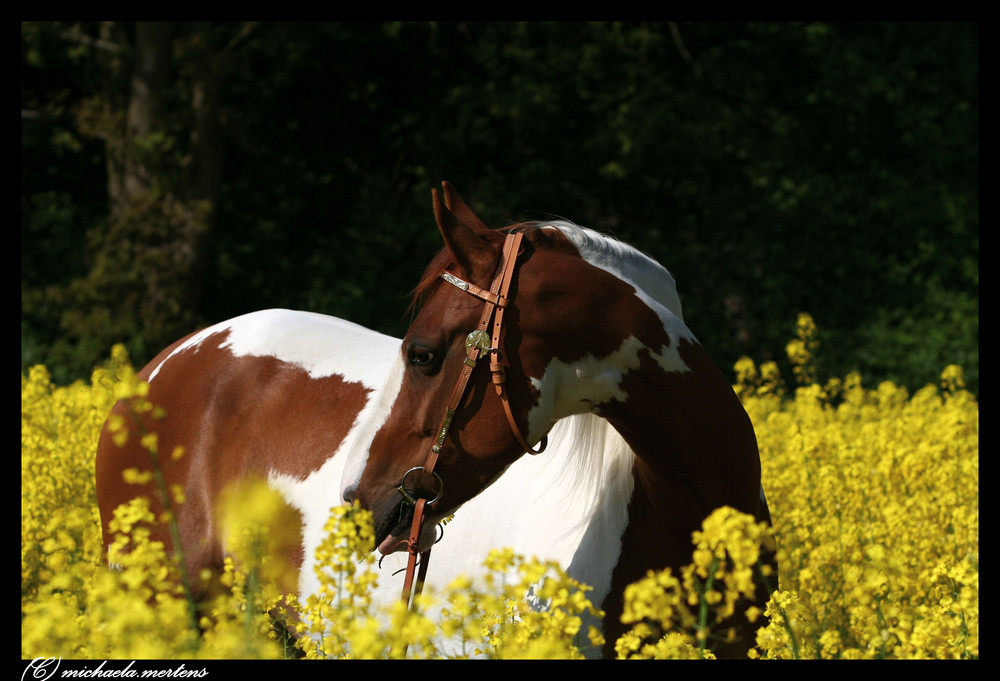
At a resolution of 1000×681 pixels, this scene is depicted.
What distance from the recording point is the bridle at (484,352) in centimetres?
231

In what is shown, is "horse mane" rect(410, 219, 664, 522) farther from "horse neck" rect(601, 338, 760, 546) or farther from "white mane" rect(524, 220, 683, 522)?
"horse neck" rect(601, 338, 760, 546)

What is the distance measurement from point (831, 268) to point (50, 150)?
11.0 m

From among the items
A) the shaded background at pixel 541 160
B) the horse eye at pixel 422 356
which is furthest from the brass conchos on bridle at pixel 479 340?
the shaded background at pixel 541 160

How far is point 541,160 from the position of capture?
38.9 feet

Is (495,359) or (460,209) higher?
(460,209)

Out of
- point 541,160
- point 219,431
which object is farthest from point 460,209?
point 541,160

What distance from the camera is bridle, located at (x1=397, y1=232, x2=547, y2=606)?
90.9 inches

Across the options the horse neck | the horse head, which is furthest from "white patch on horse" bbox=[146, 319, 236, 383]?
the horse neck

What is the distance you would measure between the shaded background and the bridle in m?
8.97

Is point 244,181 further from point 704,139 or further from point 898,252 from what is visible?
point 898,252

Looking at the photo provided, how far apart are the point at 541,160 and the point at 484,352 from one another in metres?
9.88

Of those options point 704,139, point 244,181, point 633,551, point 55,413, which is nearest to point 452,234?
point 633,551

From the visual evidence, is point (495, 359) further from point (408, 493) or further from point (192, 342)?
point (192, 342)

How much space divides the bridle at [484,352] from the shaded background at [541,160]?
8.97 metres
